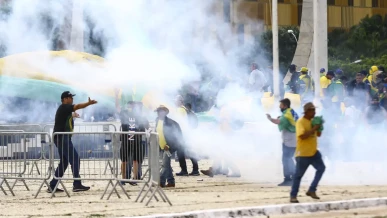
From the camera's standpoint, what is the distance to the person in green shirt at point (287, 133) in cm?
1695

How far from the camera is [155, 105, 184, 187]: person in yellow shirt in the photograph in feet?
58.6

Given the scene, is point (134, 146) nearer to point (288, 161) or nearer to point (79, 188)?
point (79, 188)

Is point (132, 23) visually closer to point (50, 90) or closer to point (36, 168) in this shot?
point (36, 168)

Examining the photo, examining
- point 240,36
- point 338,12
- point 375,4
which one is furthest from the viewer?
point 375,4

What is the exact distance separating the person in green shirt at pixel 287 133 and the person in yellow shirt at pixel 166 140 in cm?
196

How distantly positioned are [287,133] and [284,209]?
12.5ft

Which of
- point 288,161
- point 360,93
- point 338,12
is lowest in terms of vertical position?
point 288,161

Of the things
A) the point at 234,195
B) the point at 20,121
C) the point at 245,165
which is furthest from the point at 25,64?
the point at 234,195

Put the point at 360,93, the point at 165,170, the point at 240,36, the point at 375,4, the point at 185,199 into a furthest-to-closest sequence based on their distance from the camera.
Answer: the point at 375,4 < the point at 240,36 < the point at 360,93 < the point at 165,170 < the point at 185,199

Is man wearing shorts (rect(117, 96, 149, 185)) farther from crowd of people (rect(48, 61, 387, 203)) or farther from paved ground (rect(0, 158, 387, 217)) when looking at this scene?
paved ground (rect(0, 158, 387, 217))

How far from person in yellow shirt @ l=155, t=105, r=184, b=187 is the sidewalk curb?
14.2 feet

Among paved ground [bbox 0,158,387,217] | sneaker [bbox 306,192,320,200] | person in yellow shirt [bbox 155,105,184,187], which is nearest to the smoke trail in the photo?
paved ground [bbox 0,158,387,217]

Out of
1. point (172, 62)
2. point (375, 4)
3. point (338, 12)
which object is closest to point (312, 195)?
point (172, 62)

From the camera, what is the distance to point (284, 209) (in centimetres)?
1380
